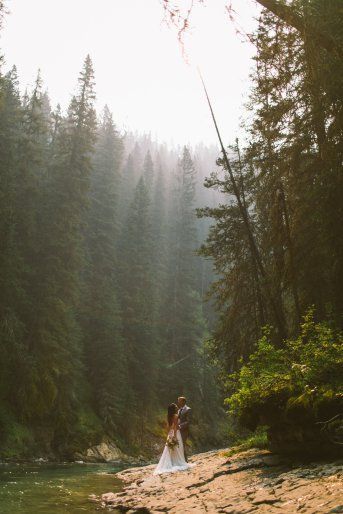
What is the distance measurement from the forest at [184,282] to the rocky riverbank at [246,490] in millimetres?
747

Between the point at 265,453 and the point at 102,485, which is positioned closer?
the point at 265,453

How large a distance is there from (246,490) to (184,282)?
4470cm

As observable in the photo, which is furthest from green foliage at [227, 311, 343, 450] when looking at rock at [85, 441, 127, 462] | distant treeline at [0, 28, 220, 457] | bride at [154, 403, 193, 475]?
rock at [85, 441, 127, 462]

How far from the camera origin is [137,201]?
47.8 meters

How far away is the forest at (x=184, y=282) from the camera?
346 inches

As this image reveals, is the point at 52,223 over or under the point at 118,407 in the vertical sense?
over

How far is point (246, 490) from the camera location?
23.8ft

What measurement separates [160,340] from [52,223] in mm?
19722

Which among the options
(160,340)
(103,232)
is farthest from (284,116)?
(160,340)

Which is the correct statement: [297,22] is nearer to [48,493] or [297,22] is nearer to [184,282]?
[48,493]

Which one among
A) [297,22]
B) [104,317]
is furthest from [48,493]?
[104,317]

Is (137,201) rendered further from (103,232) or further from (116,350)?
(116,350)

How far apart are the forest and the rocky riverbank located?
75 centimetres

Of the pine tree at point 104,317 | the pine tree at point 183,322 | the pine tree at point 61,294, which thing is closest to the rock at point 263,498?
the pine tree at point 61,294
